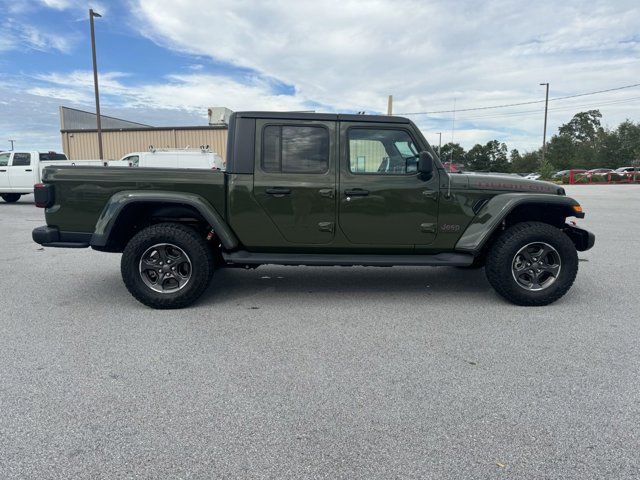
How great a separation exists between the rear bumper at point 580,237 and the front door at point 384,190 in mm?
1571

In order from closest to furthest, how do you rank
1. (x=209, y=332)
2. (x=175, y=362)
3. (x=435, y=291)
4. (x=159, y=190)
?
(x=175, y=362)
(x=209, y=332)
(x=159, y=190)
(x=435, y=291)

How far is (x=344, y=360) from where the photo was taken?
3248mm

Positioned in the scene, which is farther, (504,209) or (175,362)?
(504,209)

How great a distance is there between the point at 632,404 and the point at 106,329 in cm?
391

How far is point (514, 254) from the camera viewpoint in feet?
14.4

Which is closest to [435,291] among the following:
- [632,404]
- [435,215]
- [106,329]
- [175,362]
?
[435,215]

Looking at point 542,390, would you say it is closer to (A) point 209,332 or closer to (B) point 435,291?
(B) point 435,291

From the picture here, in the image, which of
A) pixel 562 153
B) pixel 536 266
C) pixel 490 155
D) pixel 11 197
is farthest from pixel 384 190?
pixel 562 153

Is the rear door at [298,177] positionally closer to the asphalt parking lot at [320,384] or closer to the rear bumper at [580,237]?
the asphalt parking lot at [320,384]

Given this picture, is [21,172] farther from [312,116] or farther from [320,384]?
[320,384]

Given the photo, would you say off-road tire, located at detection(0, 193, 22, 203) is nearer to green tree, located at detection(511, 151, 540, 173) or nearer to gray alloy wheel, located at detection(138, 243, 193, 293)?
gray alloy wheel, located at detection(138, 243, 193, 293)

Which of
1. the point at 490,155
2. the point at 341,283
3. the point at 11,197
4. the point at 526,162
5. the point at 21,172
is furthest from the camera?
the point at 526,162

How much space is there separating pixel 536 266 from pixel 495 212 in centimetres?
73

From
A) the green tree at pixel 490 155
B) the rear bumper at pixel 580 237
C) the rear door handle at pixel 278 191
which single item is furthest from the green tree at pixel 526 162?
the rear door handle at pixel 278 191
